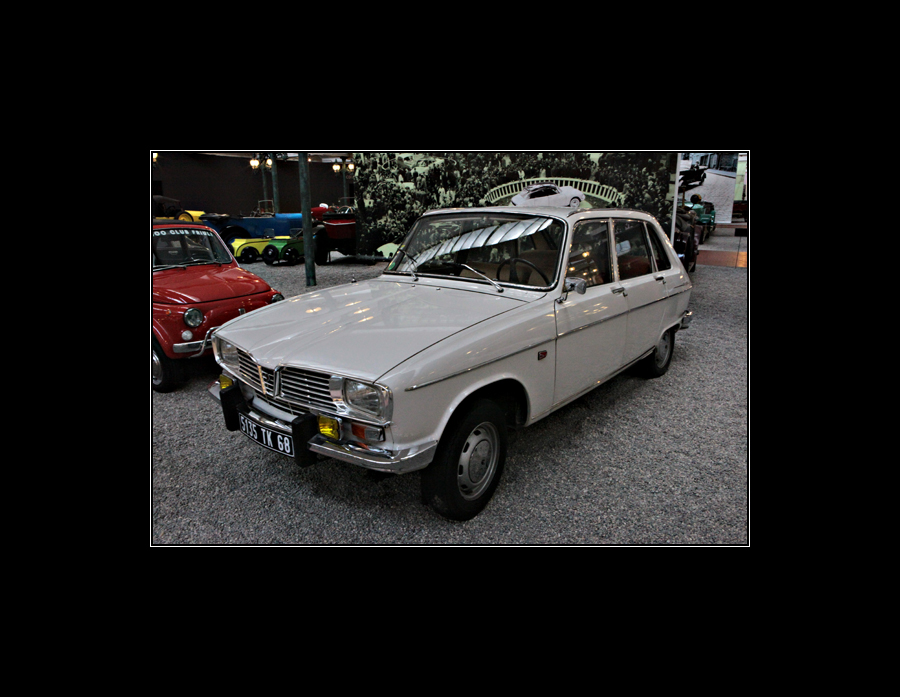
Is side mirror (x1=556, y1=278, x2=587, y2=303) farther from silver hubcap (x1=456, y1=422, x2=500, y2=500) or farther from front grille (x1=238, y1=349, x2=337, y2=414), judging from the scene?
front grille (x1=238, y1=349, x2=337, y2=414)

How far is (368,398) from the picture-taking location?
7.77 feet

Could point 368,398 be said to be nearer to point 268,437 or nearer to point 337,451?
point 337,451

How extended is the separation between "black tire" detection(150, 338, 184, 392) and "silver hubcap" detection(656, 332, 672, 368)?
461 cm

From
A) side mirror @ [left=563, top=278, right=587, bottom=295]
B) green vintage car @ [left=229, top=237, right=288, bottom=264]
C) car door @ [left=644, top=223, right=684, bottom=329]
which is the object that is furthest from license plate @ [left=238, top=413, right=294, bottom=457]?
green vintage car @ [left=229, top=237, right=288, bottom=264]

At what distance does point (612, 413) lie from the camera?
423cm

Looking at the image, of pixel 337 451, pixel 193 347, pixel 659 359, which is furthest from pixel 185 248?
pixel 659 359

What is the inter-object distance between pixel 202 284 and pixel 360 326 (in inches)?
115

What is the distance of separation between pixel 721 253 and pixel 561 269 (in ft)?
45.5

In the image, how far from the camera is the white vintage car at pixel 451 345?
2416 mm

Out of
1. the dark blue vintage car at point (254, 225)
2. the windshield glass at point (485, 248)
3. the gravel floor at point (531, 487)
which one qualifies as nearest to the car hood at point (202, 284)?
the gravel floor at point (531, 487)

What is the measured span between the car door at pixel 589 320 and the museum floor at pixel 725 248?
25.5 feet

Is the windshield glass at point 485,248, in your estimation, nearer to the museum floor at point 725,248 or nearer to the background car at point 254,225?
the museum floor at point 725,248

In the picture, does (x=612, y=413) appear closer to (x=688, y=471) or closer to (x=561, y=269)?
(x=688, y=471)

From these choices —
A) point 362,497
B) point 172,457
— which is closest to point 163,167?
point 172,457
